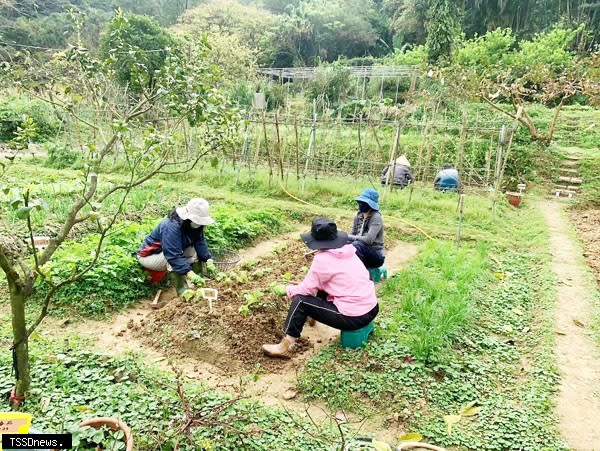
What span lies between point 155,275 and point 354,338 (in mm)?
2405

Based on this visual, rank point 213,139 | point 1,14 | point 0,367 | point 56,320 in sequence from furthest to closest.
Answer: point 1,14
point 56,320
point 213,139
point 0,367

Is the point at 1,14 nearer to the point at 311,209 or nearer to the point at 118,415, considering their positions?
the point at 311,209

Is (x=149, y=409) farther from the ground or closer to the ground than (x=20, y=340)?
closer to the ground

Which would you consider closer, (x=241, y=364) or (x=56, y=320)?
(x=241, y=364)

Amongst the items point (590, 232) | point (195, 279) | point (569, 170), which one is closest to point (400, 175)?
point (590, 232)

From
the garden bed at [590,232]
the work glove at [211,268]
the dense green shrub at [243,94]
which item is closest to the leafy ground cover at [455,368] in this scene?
the work glove at [211,268]

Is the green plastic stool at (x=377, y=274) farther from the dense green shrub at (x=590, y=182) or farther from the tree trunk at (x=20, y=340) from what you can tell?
the dense green shrub at (x=590, y=182)

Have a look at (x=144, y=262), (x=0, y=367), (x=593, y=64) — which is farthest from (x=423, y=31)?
(x=0, y=367)

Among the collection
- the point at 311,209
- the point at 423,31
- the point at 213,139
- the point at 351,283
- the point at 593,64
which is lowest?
the point at 311,209

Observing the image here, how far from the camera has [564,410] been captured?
3.29 meters

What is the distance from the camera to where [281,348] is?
150 inches

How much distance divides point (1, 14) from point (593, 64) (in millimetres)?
28746

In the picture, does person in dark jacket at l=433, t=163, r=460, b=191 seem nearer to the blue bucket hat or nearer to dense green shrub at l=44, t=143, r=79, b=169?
the blue bucket hat

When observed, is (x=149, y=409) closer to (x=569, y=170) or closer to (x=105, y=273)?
(x=105, y=273)
